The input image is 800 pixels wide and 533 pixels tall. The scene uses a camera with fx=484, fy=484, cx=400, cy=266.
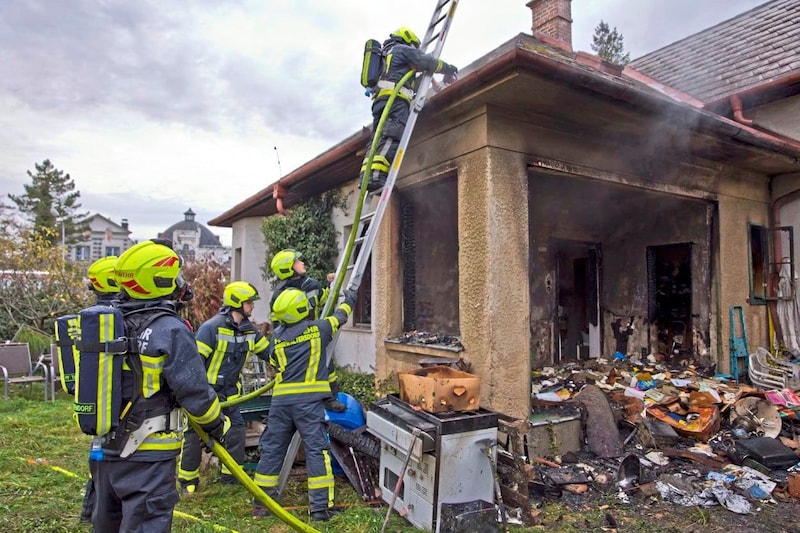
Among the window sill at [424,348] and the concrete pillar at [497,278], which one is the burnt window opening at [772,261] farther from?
the window sill at [424,348]

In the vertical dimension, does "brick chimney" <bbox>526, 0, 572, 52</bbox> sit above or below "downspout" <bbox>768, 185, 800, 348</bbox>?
above

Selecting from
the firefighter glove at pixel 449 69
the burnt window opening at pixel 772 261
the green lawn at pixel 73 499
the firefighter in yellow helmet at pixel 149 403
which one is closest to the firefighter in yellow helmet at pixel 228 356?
the green lawn at pixel 73 499

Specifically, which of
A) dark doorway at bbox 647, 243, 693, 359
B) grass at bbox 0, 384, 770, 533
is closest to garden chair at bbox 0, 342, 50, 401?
grass at bbox 0, 384, 770, 533

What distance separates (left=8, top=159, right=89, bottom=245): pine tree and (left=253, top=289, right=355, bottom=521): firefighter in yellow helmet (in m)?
43.3

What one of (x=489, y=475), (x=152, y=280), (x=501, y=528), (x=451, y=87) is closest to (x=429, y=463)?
(x=489, y=475)

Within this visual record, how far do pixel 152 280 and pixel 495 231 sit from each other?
123 inches

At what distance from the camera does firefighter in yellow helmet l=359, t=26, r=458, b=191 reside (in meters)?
4.61

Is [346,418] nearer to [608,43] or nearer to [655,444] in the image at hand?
[655,444]

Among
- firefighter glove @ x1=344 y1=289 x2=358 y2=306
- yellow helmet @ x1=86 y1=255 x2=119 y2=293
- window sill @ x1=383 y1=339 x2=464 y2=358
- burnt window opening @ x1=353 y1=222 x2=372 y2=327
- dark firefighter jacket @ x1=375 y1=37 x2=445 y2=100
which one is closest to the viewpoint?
yellow helmet @ x1=86 y1=255 x2=119 y2=293

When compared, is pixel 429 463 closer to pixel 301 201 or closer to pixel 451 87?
pixel 451 87

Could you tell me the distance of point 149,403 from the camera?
7.97 ft

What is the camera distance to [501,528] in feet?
11.6

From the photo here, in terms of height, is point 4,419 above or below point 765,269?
below

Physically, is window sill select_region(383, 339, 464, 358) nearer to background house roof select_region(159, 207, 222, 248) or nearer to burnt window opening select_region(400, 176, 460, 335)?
burnt window opening select_region(400, 176, 460, 335)
